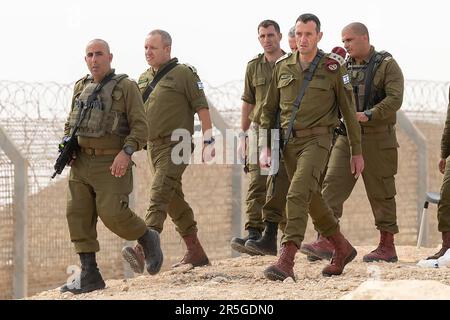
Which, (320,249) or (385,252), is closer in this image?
(320,249)

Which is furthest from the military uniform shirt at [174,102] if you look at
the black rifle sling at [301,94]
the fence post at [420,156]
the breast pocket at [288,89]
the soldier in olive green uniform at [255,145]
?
the fence post at [420,156]

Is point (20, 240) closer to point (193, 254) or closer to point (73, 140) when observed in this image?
point (193, 254)

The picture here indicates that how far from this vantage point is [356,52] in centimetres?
861

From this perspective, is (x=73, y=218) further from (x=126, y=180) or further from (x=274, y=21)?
(x=274, y=21)

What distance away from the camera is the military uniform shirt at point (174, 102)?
831 cm

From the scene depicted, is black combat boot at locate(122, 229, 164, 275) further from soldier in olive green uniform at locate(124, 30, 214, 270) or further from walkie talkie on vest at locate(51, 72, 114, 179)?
walkie talkie on vest at locate(51, 72, 114, 179)

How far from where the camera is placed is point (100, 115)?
729cm

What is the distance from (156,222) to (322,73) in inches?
68.8

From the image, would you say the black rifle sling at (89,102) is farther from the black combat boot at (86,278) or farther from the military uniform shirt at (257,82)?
the military uniform shirt at (257,82)

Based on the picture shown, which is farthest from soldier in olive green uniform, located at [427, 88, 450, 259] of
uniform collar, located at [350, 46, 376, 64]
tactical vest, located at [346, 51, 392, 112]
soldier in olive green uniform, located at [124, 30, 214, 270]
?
soldier in olive green uniform, located at [124, 30, 214, 270]

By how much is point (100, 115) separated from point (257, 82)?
2.05m

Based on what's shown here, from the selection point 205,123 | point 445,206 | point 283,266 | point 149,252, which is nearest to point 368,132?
point 445,206

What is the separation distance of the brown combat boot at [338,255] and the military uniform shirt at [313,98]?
2.05 feet

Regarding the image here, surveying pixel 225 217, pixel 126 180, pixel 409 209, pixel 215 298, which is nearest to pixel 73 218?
pixel 126 180
